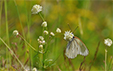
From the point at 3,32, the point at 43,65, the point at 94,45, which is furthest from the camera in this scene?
the point at 94,45

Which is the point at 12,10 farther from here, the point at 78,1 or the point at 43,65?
the point at 43,65

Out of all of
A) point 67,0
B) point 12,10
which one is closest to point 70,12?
point 67,0

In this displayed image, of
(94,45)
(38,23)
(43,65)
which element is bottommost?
(94,45)

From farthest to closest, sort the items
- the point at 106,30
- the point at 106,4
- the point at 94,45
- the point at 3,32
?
1. the point at 106,4
2. the point at 106,30
3. the point at 94,45
4. the point at 3,32

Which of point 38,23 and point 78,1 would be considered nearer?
point 38,23

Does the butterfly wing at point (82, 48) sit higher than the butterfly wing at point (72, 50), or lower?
higher

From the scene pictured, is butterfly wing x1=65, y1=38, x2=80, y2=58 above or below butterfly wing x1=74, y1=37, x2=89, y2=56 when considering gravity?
below

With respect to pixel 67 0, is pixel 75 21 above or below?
below
